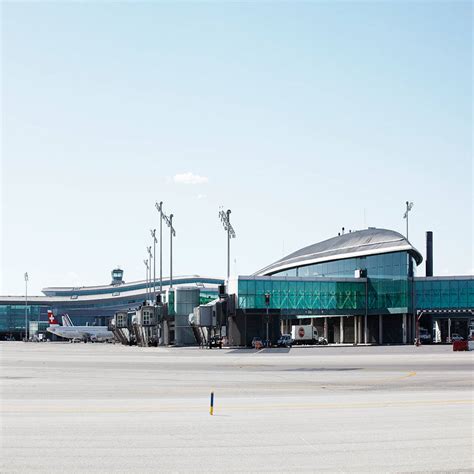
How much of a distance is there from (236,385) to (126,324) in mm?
120816

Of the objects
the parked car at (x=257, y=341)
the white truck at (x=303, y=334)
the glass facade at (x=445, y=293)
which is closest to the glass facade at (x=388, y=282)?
the glass facade at (x=445, y=293)

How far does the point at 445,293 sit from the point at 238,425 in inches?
4612

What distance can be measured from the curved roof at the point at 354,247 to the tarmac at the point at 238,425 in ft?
303

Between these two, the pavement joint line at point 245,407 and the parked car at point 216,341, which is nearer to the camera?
the pavement joint line at point 245,407

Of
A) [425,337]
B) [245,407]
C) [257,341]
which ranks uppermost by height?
[245,407]

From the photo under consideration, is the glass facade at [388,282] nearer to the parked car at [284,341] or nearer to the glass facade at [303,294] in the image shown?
the glass facade at [303,294]

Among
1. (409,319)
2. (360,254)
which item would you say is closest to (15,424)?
(409,319)

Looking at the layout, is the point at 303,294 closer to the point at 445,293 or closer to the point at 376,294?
the point at 376,294

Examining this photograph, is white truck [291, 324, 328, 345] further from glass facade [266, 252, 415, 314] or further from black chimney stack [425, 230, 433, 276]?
black chimney stack [425, 230, 433, 276]

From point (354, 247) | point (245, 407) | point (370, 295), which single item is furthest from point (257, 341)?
point (245, 407)

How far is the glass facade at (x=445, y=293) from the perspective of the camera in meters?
137

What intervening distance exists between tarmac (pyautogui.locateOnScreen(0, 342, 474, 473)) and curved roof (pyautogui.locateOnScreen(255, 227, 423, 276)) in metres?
92.3

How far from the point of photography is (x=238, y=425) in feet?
A: 86.6

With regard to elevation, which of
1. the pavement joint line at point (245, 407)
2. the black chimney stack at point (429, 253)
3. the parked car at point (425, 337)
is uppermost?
the black chimney stack at point (429, 253)
